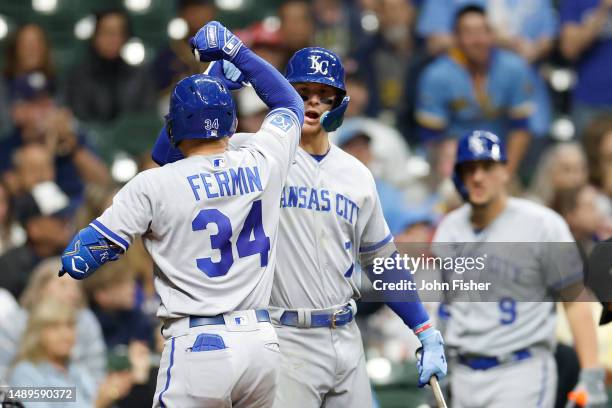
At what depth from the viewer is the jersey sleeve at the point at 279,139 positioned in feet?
16.3

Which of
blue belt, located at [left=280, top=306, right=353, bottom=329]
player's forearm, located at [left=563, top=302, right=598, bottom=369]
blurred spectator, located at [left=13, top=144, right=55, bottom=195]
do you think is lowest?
blue belt, located at [left=280, top=306, right=353, bottom=329]

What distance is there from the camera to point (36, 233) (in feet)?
27.9

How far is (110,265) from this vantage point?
8.02m

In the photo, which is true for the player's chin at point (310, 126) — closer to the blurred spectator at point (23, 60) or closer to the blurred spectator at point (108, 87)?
the blurred spectator at point (108, 87)

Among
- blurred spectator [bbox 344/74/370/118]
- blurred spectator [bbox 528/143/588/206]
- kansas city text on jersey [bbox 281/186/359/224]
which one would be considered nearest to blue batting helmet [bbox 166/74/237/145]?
kansas city text on jersey [bbox 281/186/359/224]

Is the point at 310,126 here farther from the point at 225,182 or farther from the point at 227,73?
the point at 225,182

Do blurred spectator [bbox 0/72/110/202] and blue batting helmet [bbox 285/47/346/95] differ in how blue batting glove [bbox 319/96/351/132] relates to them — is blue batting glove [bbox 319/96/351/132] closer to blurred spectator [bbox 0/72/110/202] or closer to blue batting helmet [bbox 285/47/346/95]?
blue batting helmet [bbox 285/47/346/95]

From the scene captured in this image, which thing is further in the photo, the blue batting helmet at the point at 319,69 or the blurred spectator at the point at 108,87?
the blurred spectator at the point at 108,87

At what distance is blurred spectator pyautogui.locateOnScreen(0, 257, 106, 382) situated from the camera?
23.1ft

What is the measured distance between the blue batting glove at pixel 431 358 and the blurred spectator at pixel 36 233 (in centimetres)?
336

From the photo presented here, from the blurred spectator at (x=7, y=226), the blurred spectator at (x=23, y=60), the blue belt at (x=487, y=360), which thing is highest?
the blurred spectator at (x=23, y=60)

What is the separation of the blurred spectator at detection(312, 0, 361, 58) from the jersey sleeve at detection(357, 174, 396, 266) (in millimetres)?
4742

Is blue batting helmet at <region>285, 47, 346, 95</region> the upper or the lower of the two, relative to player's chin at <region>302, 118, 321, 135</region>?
upper

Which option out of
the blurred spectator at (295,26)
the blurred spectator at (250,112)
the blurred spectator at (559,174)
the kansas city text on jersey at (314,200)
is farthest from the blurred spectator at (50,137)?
the kansas city text on jersey at (314,200)
